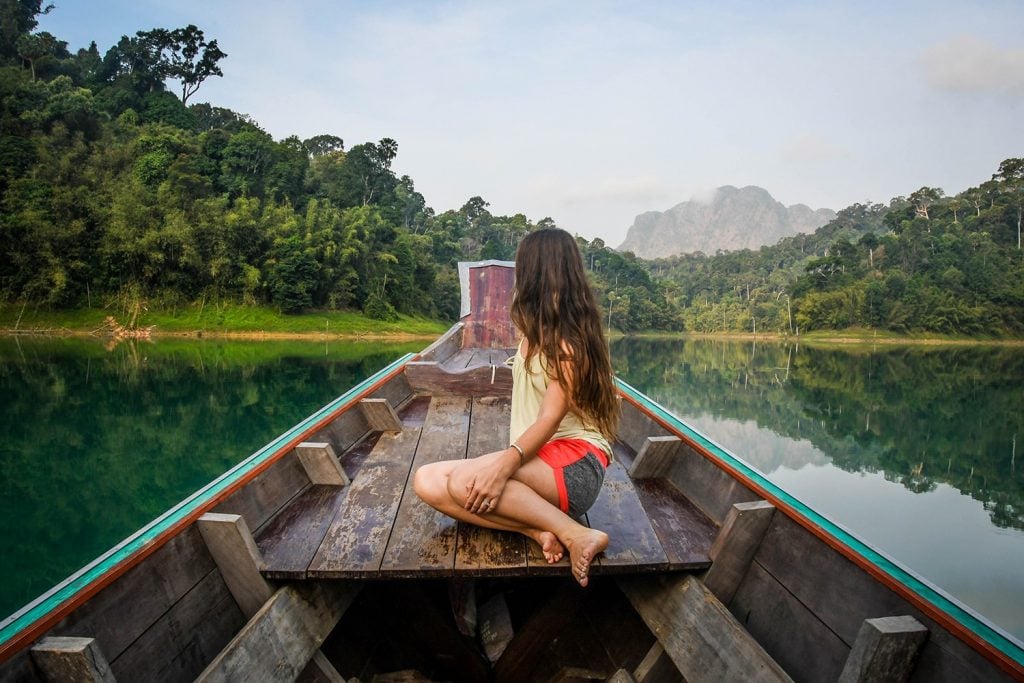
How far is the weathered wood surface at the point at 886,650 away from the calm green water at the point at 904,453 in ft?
1.22

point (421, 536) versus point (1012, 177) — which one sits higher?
point (1012, 177)

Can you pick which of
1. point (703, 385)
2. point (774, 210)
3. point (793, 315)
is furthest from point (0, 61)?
point (774, 210)

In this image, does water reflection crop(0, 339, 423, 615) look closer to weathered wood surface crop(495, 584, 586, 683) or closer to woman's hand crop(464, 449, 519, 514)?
weathered wood surface crop(495, 584, 586, 683)

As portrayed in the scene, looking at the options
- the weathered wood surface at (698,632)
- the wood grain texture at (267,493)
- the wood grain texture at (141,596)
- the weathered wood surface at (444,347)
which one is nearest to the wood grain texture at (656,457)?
the weathered wood surface at (698,632)

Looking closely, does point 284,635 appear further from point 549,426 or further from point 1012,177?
point 1012,177

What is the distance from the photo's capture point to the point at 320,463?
2.38 metres

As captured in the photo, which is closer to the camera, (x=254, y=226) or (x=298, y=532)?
(x=298, y=532)

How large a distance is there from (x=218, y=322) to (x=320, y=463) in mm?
32254

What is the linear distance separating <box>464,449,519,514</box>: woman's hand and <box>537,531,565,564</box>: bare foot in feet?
0.59

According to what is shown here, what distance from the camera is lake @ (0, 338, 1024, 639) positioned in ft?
17.1

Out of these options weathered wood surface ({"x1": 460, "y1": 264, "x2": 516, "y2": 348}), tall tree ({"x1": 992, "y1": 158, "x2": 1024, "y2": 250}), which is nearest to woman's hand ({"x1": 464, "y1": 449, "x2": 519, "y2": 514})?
weathered wood surface ({"x1": 460, "y1": 264, "x2": 516, "y2": 348})

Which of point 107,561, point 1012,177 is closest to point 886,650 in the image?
point 107,561

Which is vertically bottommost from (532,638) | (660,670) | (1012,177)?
(532,638)

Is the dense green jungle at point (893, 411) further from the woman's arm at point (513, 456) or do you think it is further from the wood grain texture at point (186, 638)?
the wood grain texture at point (186, 638)
